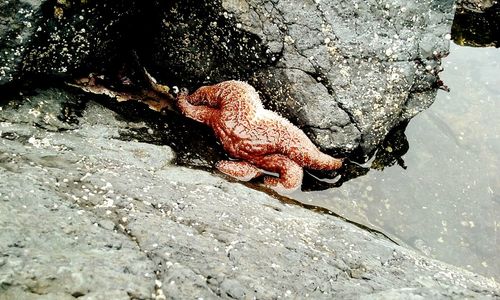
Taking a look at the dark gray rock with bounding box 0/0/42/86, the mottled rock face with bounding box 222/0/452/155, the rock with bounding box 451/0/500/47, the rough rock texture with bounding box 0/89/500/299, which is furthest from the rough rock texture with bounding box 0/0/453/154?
the rock with bounding box 451/0/500/47

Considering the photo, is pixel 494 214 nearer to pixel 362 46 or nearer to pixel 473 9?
pixel 362 46

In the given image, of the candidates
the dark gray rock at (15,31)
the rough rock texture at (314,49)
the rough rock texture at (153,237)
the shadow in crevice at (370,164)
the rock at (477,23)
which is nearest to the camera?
the rough rock texture at (153,237)

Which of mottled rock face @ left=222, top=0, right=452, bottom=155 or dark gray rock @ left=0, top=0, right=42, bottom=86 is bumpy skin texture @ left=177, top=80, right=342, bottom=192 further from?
dark gray rock @ left=0, top=0, right=42, bottom=86

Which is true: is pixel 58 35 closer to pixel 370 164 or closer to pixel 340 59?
pixel 340 59

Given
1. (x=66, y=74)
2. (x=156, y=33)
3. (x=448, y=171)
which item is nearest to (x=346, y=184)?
(x=448, y=171)

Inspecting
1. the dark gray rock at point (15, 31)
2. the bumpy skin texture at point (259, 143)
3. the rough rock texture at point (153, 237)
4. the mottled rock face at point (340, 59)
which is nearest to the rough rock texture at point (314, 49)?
the mottled rock face at point (340, 59)

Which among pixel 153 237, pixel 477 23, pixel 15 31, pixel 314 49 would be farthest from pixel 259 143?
pixel 477 23

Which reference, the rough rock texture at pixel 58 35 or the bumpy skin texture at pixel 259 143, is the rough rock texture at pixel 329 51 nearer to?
the bumpy skin texture at pixel 259 143
